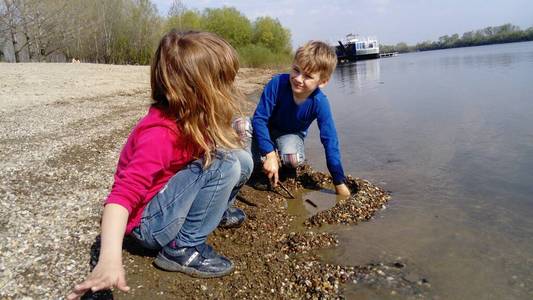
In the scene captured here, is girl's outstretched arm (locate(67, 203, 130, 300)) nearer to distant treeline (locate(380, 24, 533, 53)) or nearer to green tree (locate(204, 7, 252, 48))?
green tree (locate(204, 7, 252, 48))

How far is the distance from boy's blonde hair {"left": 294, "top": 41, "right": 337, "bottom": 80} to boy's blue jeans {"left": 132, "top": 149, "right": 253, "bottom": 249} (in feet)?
4.77

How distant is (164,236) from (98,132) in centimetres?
432

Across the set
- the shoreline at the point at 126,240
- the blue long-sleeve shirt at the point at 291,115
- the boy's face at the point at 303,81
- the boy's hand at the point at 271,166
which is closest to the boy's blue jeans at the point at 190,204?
the shoreline at the point at 126,240

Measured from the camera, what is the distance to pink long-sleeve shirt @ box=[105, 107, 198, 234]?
1.68m

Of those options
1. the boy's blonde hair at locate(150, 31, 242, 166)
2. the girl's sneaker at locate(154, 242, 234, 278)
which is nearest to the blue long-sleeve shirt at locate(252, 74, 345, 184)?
the girl's sneaker at locate(154, 242, 234, 278)

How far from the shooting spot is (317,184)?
4.08 m

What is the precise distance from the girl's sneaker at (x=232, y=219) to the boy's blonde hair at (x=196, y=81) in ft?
2.99

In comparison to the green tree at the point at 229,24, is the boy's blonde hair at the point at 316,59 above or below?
below

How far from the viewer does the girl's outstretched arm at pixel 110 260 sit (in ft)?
4.66

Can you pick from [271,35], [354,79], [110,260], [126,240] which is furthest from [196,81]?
[271,35]

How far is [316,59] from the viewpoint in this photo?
3.45 meters

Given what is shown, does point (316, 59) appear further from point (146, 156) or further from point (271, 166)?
point (146, 156)

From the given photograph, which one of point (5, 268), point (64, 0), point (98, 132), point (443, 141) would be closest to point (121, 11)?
point (64, 0)

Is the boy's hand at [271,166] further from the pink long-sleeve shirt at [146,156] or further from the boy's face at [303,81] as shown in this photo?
the pink long-sleeve shirt at [146,156]
